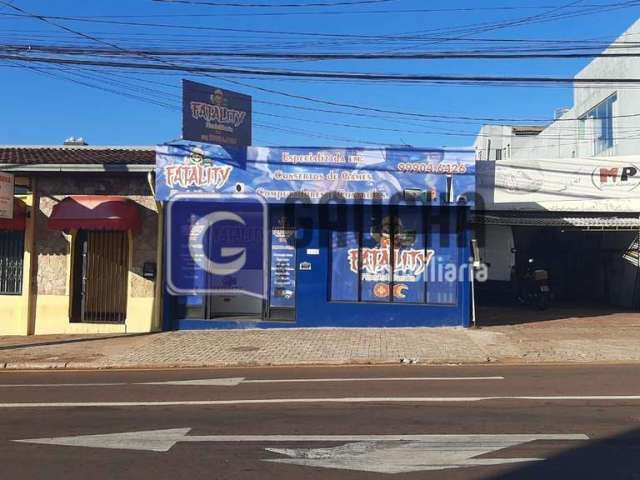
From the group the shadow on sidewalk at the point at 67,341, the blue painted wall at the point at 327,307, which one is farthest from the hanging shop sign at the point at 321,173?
the shadow on sidewalk at the point at 67,341

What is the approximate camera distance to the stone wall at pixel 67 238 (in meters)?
15.5

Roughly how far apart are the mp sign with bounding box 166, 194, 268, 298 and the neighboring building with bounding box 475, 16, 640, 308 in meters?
6.02

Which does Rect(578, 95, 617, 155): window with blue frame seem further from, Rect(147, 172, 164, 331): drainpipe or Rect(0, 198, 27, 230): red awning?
Rect(0, 198, 27, 230): red awning

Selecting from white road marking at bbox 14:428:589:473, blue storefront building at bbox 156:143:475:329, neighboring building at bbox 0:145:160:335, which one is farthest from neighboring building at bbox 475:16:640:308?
white road marking at bbox 14:428:589:473

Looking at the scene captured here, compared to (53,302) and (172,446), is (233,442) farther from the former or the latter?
(53,302)

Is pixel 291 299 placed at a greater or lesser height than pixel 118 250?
lesser

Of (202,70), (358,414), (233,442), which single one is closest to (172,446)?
(233,442)

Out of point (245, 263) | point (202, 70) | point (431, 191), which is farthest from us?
point (245, 263)

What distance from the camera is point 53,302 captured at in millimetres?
15602

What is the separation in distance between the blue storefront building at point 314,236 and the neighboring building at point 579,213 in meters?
2.53

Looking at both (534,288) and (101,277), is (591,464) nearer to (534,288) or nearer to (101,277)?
(101,277)

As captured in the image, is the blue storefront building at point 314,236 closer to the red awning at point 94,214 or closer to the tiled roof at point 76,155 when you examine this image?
the red awning at point 94,214

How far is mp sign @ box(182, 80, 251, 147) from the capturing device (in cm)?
1476

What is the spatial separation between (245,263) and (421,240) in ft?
14.5
